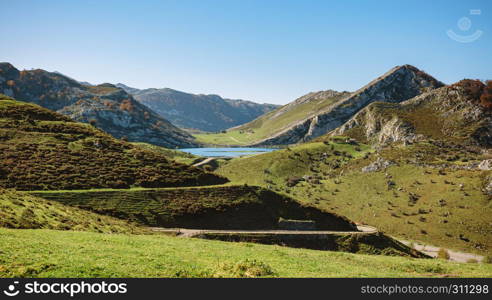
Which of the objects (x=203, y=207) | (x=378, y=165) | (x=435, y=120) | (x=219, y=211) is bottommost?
(x=219, y=211)

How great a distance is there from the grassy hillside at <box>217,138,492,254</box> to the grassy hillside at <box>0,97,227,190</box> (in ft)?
164

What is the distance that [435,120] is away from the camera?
170 meters

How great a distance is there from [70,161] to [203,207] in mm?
34381

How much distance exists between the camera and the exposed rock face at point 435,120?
15162cm

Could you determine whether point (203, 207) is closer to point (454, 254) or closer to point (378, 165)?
point (454, 254)

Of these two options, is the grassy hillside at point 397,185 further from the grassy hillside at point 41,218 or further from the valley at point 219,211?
the grassy hillside at point 41,218

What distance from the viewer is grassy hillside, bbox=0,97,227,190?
2500 inches

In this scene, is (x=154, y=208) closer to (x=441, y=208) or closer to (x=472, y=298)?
(x=472, y=298)

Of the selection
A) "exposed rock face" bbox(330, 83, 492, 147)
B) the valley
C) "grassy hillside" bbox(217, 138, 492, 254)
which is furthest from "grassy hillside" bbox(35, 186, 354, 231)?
"exposed rock face" bbox(330, 83, 492, 147)

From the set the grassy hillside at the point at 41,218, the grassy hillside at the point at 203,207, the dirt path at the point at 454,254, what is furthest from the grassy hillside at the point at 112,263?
the dirt path at the point at 454,254

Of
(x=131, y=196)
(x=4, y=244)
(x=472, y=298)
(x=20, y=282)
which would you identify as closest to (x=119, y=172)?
(x=131, y=196)

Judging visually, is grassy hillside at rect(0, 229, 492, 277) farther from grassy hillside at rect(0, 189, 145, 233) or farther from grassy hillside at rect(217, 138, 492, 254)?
grassy hillside at rect(217, 138, 492, 254)

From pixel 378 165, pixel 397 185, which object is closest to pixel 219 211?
pixel 397 185

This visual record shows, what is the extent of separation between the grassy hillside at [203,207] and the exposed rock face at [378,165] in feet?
208
